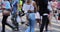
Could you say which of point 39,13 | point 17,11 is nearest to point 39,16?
point 39,13

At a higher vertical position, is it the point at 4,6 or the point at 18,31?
the point at 4,6

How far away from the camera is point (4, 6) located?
8.68m

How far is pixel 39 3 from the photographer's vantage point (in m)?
8.24

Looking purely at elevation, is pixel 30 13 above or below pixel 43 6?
below

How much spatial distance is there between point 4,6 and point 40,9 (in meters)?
1.40

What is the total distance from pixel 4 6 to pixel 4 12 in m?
0.23

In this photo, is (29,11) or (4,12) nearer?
(29,11)

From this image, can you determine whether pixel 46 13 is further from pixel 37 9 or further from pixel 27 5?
pixel 27 5

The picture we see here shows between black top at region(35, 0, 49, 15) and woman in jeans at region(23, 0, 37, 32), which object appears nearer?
woman in jeans at region(23, 0, 37, 32)

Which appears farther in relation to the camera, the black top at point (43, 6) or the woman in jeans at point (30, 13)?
the black top at point (43, 6)

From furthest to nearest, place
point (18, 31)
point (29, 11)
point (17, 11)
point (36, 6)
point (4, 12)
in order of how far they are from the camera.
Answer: point (17, 11), point (18, 31), point (4, 12), point (36, 6), point (29, 11)

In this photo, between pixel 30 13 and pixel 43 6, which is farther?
pixel 43 6

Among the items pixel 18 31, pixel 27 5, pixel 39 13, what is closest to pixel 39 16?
pixel 39 13

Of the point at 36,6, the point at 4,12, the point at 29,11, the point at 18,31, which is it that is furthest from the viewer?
the point at 18,31
